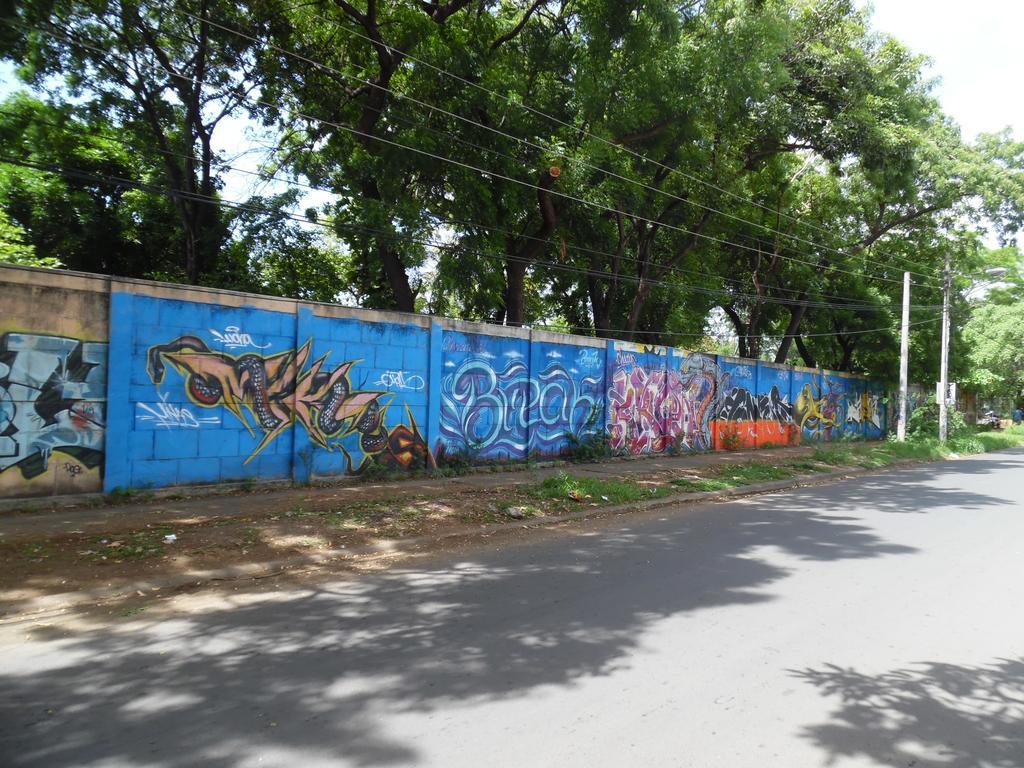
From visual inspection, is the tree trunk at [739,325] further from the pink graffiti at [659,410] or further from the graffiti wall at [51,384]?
the graffiti wall at [51,384]

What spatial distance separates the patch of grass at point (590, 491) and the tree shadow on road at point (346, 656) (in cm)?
290

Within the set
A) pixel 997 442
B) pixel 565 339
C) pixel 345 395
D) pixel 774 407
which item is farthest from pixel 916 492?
pixel 997 442

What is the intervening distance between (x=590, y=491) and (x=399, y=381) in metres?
3.82

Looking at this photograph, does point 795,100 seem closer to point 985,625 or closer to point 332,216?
point 332,216

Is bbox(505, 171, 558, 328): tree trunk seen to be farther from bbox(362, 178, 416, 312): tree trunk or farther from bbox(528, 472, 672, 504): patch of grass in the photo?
bbox(528, 472, 672, 504): patch of grass

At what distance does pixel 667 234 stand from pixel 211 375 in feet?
50.3

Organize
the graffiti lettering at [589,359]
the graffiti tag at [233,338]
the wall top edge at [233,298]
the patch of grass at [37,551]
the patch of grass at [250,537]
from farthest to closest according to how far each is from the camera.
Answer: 1. the graffiti lettering at [589,359]
2. the graffiti tag at [233,338]
3. the wall top edge at [233,298]
4. the patch of grass at [250,537]
5. the patch of grass at [37,551]

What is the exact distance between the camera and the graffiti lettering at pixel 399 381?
10.9 m

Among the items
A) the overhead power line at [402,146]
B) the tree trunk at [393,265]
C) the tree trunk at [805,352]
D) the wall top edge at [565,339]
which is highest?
the overhead power line at [402,146]

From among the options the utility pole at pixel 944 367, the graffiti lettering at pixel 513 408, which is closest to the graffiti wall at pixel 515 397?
the graffiti lettering at pixel 513 408

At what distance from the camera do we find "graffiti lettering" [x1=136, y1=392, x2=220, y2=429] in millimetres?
8453

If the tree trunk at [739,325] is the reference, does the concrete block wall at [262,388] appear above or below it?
below

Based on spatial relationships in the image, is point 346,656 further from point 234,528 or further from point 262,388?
point 262,388

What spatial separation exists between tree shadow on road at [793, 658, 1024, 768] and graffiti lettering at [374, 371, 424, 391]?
27.1 ft
